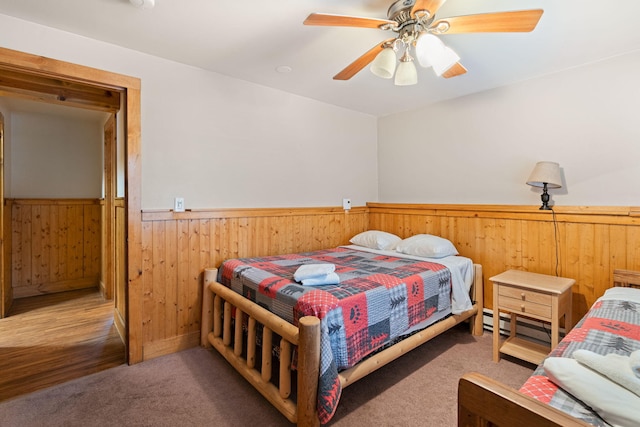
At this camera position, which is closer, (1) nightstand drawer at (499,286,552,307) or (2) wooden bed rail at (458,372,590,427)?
(2) wooden bed rail at (458,372,590,427)

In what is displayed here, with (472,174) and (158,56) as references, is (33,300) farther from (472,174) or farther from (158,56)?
(472,174)

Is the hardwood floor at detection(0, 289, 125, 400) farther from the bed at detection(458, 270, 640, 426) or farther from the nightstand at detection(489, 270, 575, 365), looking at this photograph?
the nightstand at detection(489, 270, 575, 365)

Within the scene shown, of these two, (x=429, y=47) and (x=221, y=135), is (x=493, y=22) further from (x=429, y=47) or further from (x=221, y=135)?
(x=221, y=135)

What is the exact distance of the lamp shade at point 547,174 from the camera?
8.04 feet

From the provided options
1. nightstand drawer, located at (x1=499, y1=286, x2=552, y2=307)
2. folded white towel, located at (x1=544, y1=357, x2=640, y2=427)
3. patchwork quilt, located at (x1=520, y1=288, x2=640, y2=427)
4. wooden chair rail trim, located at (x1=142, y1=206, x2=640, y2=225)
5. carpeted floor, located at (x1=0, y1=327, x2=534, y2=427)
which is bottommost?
carpeted floor, located at (x1=0, y1=327, x2=534, y2=427)

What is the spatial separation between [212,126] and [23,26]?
1.28 metres

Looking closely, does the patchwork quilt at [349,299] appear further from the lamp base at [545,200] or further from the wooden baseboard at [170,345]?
the lamp base at [545,200]

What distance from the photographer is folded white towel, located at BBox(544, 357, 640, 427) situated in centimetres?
81

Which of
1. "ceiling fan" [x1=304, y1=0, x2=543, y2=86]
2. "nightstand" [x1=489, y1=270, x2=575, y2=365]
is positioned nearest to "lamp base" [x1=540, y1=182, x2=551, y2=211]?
"nightstand" [x1=489, y1=270, x2=575, y2=365]

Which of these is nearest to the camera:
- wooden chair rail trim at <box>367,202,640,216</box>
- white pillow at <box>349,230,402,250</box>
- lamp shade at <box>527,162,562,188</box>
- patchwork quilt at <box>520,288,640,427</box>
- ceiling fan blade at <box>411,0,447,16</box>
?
patchwork quilt at <box>520,288,640,427</box>

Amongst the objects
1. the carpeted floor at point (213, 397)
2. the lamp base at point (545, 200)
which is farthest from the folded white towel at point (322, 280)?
the lamp base at point (545, 200)

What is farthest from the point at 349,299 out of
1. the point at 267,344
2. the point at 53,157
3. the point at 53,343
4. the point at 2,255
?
the point at 53,157

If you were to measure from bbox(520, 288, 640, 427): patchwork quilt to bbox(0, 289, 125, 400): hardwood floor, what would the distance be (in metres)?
2.71

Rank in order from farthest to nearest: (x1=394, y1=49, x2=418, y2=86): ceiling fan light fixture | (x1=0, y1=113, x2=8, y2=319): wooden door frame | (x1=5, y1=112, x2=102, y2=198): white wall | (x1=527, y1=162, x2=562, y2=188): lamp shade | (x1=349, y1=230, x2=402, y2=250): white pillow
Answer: (x1=5, y1=112, x2=102, y2=198): white wall
(x1=349, y1=230, x2=402, y2=250): white pillow
(x1=0, y1=113, x2=8, y2=319): wooden door frame
(x1=527, y1=162, x2=562, y2=188): lamp shade
(x1=394, y1=49, x2=418, y2=86): ceiling fan light fixture
